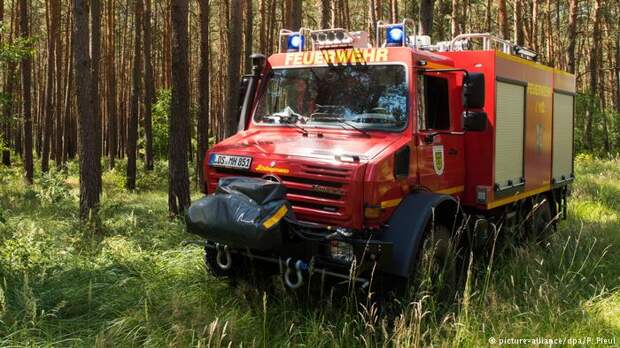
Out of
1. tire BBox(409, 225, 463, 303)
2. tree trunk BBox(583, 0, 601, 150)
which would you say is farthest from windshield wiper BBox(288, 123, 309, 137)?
tree trunk BBox(583, 0, 601, 150)

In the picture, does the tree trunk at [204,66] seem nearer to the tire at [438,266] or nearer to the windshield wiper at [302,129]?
the windshield wiper at [302,129]

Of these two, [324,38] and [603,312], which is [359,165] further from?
[603,312]

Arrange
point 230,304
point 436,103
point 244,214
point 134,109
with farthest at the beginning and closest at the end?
1. point 134,109
2. point 436,103
3. point 230,304
4. point 244,214

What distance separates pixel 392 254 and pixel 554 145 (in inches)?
A: 212

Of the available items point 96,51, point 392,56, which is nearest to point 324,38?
point 392,56

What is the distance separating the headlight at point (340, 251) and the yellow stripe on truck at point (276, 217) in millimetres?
518

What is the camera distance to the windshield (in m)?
5.65

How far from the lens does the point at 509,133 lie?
7.16 m

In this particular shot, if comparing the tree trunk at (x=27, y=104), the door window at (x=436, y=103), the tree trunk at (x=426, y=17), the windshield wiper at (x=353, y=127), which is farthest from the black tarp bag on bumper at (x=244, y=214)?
the tree trunk at (x=27, y=104)

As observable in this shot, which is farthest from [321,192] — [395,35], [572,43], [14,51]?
[572,43]

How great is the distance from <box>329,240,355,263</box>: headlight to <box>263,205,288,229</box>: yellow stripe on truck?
52 centimetres

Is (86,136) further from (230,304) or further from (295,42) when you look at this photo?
(230,304)

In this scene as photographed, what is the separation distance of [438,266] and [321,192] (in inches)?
59.5

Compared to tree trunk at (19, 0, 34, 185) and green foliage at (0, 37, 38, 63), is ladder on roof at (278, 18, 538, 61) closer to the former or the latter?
green foliage at (0, 37, 38, 63)
